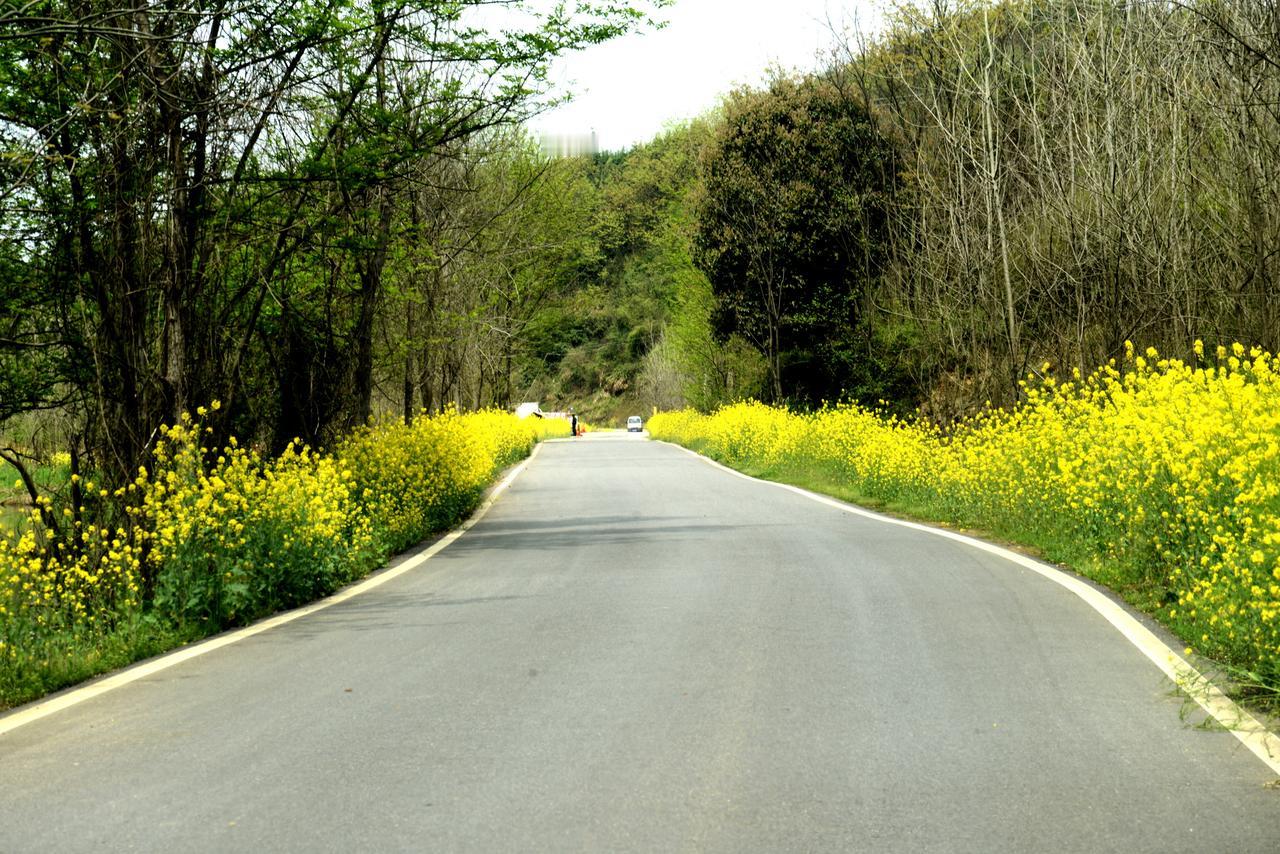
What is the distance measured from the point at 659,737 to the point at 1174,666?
3150 mm

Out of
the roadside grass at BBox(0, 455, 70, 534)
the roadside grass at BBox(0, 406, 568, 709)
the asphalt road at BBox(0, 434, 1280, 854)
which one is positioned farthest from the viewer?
the roadside grass at BBox(0, 455, 70, 534)

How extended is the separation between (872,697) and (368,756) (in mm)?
2515

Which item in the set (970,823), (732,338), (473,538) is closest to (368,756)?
(970,823)

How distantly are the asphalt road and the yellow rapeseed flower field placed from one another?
25.1 inches

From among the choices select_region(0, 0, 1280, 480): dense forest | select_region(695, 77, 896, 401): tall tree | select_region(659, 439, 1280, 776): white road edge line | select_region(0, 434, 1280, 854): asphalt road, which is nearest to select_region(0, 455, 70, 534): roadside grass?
select_region(0, 0, 1280, 480): dense forest

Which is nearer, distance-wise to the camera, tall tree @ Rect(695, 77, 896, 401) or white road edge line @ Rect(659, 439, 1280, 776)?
white road edge line @ Rect(659, 439, 1280, 776)

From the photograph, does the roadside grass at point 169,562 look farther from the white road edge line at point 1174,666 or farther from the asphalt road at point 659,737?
the white road edge line at point 1174,666

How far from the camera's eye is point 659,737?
570 centimetres

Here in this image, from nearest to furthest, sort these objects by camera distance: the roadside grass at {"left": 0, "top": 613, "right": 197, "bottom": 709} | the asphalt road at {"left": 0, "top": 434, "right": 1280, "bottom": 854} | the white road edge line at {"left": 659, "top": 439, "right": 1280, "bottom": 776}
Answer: the asphalt road at {"left": 0, "top": 434, "right": 1280, "bottom": 854}, the white road edge line at {"left": 659, "top": 439, "right": 1280, "bottom": 776}, the roadside grass at {"left": 0, "top": 613, "right": 197, "bottom": 709}

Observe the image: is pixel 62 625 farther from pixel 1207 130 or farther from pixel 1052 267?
pixel 1207 130

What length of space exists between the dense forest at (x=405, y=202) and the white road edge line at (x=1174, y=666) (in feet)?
13.8

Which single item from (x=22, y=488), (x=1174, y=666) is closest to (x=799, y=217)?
→ (x=22, y=488)

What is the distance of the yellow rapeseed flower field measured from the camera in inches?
281

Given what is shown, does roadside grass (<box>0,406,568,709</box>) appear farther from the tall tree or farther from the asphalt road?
the tall tree
